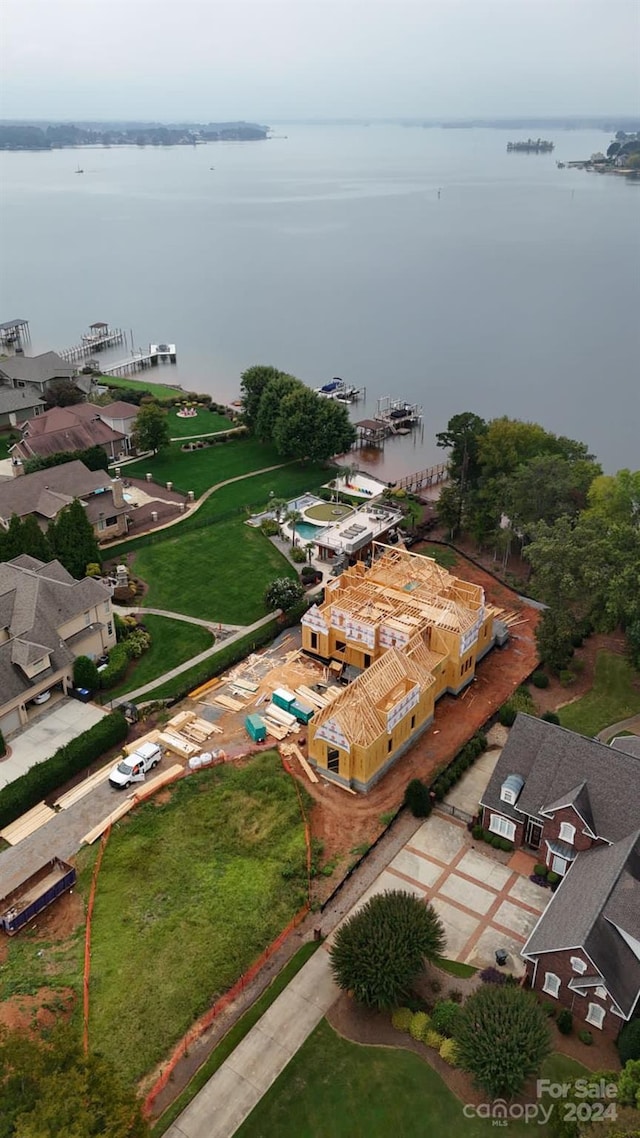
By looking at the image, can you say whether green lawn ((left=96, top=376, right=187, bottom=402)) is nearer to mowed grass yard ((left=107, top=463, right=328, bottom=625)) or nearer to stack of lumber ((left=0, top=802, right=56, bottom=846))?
mowed grass yard ((left=107, top=463, right=328, bottom=625))

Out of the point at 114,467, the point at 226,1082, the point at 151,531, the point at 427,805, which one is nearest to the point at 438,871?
the point at 427,805

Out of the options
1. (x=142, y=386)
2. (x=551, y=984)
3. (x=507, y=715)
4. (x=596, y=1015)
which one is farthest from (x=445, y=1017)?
(x=142, y=386)


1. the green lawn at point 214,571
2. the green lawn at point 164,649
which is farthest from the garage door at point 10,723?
the green lawn at point 214,571

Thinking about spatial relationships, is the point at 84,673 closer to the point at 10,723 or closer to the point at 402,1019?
the point at 10,723

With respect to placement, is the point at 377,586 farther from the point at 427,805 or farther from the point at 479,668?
the point at 427,805

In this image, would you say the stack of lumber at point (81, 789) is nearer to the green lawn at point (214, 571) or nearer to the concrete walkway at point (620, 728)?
the green lawn at point (214, 571)

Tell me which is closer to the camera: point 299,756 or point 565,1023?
point 565,1023
